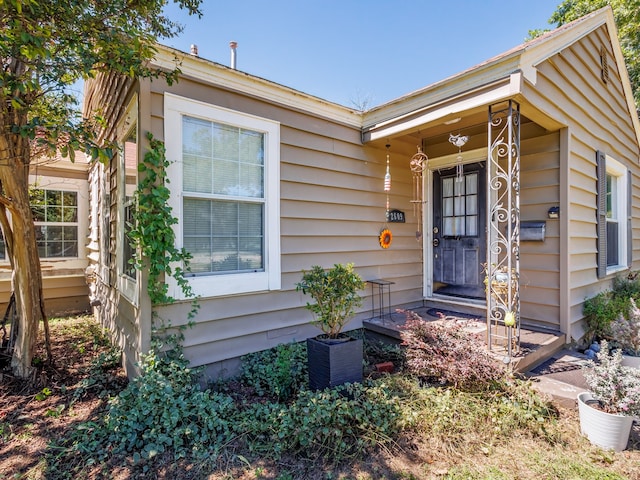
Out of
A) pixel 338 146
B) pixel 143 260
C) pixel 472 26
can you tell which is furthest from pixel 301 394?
pixel 472 26

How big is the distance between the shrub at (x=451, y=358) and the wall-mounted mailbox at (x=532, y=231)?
5.32 feet

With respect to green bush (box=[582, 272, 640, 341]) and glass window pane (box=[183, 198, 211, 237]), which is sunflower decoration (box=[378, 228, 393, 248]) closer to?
glass window pane (box=[183, 198, 211, 237])

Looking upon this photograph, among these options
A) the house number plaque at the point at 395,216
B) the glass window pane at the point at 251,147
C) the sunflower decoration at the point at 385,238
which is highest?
the glass window pane at the point at 251,147

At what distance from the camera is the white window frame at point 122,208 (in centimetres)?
303

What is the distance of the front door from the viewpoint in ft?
15.0

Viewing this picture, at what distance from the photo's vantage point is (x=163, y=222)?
2.76 metres

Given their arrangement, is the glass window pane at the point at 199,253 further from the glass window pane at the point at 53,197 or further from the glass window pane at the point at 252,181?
the glass window pane at the point at 53,197

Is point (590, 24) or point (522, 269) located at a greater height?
point (590, 24)

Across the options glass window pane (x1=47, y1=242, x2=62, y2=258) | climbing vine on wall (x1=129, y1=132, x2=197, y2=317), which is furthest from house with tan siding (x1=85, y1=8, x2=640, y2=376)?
glass window pane (x1=47, y1=242, x2=62, y2=258)

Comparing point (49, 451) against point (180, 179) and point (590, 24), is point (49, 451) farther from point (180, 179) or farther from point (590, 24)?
point (590, 24)

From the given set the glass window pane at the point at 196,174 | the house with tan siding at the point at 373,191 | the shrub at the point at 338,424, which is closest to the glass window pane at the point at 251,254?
the house with tan siding at the point at 373,191

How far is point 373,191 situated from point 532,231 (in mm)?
1923

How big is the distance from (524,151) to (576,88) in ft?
3.39

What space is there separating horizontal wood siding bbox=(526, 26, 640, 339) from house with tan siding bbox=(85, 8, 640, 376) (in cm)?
4
